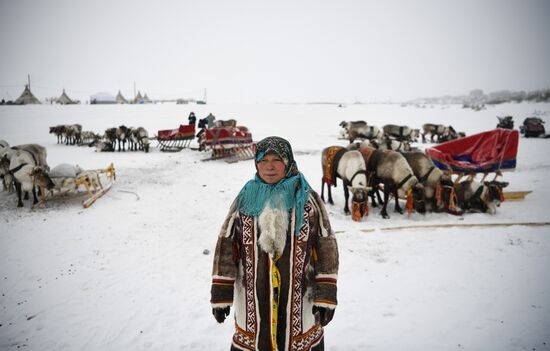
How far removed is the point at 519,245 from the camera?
493 cm

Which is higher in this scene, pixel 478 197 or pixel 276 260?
pixel 276 260

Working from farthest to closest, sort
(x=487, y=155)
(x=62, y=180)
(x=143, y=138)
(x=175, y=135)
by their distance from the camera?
1. (x=175, y=135)
2. (x=143, y=138)
3. (x=487, y=155)
4. (x=62, y=180)

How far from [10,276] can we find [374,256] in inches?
237

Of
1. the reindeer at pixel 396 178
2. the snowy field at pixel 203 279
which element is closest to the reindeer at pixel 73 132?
the snowy field at pixel 203 279

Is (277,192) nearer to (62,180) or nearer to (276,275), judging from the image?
(276,275)

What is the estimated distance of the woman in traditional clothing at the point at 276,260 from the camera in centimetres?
187

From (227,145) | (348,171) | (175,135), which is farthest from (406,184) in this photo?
(175,135)

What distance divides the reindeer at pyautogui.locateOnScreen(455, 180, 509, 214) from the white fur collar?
6943 mm

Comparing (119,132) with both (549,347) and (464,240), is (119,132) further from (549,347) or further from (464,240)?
(549,347)

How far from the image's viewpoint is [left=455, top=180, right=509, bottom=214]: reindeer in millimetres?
6688

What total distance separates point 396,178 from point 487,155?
13.9 feet

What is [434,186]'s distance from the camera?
676cm

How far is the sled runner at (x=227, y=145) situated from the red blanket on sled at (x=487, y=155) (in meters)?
8.68

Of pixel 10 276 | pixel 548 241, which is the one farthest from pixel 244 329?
pixel 548 241
